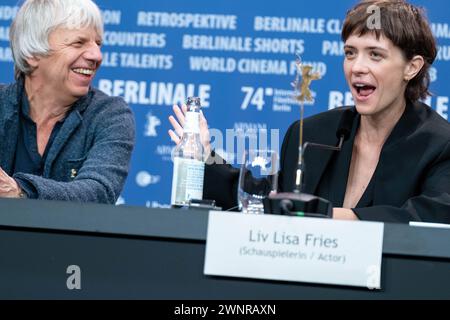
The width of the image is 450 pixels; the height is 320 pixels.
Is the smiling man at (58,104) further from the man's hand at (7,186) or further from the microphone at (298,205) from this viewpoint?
the microphone at (298,205)

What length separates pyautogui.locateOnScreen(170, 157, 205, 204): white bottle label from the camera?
5.73 ft

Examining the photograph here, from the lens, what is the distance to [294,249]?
129 centimetres

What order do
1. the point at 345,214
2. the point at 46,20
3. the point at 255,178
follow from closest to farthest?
1. the point at 255,178
2. the point at 345,214
3. the point at 46,20

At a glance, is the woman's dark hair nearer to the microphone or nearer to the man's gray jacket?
the man's gray jacket

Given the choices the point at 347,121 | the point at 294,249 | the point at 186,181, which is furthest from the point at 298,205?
the point at 347,121

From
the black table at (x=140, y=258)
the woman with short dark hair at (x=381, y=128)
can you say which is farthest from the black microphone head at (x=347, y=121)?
the black table at (x=140, y=258)

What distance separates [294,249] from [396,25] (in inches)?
43.1

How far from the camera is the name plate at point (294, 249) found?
1278mm

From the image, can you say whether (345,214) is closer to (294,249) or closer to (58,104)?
(294,249)

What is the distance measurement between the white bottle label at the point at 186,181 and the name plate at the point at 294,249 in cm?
43

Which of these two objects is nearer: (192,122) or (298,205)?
(298,205)

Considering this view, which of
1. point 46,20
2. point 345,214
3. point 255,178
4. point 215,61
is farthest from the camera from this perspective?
point 215,61
